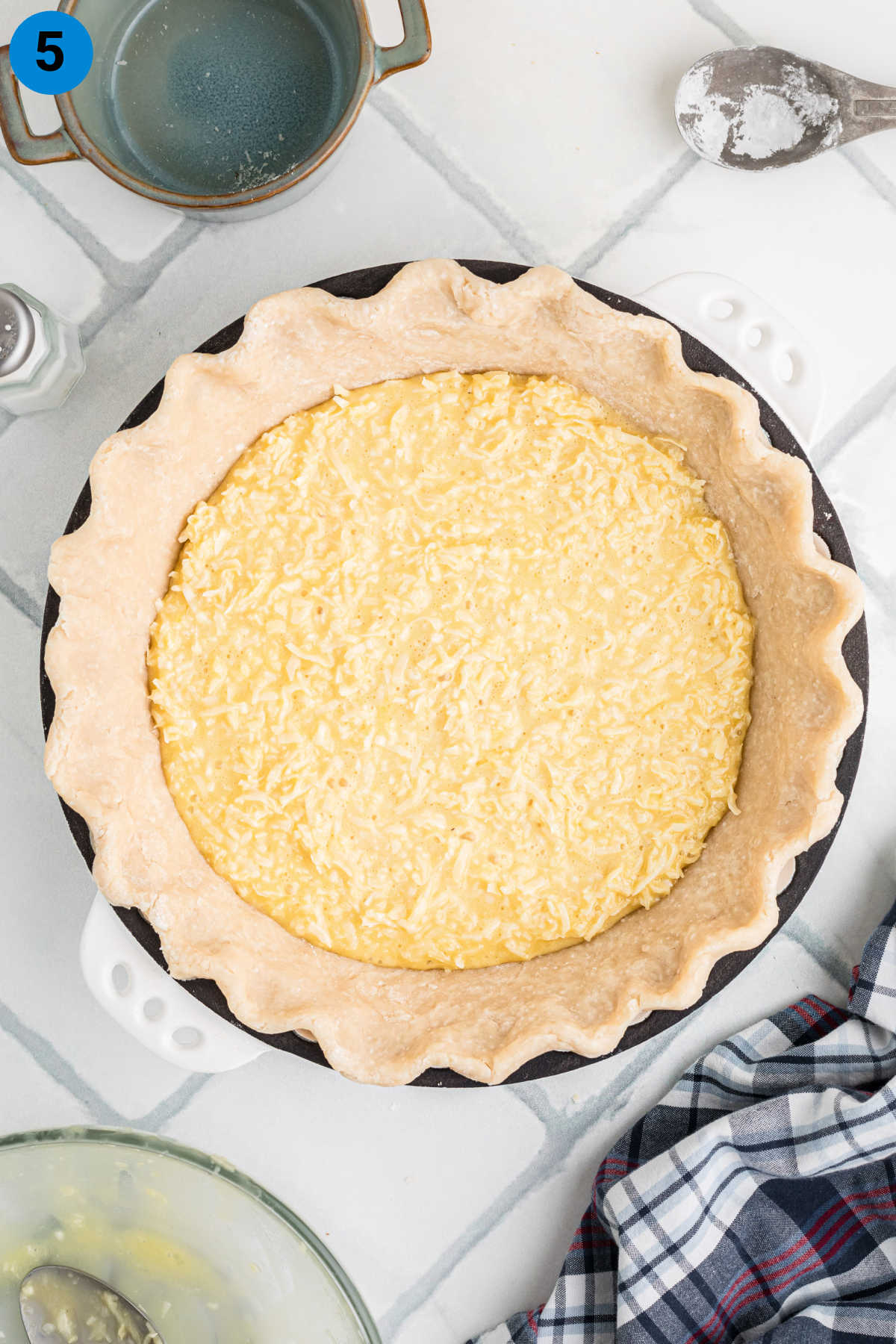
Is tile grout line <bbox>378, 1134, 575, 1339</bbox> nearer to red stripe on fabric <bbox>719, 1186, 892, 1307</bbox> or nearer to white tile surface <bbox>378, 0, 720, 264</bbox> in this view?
red stripe on fabric <bbox>719, 1186, 892, 1307</bbox>

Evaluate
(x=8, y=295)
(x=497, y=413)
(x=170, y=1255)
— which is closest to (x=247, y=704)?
→ (x=497, y=413)

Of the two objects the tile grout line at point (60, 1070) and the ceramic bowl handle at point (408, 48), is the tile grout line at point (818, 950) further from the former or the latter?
the ceramic bowl handle at point (408, 48)

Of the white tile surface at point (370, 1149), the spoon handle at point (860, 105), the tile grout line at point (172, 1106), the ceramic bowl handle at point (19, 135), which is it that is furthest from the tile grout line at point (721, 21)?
the tile grout line at point (172, 1106)

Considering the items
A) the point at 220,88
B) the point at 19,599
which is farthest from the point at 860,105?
the point at 19,599

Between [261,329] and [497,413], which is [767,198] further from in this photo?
[261,329]

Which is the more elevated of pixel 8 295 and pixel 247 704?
pixel 8 295
